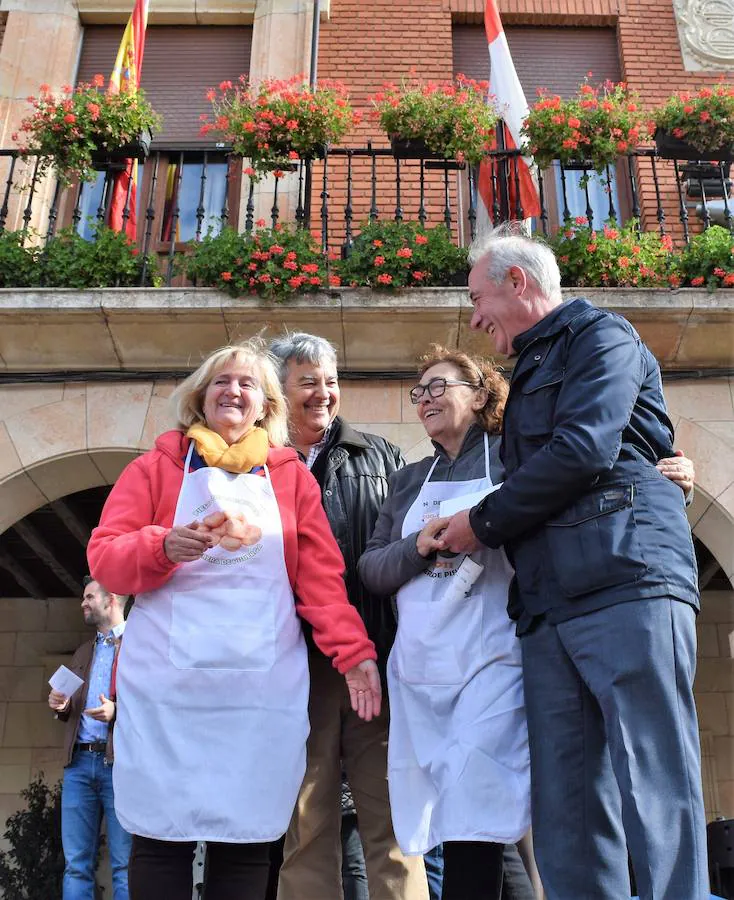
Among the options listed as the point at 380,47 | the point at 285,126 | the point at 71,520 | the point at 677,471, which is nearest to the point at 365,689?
the point at 677,471

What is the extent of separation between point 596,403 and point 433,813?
1245mm

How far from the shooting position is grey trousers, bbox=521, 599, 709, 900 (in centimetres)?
208

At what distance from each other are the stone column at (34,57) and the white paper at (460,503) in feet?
19.1

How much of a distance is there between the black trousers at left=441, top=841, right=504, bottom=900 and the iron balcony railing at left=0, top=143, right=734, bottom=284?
509 cm

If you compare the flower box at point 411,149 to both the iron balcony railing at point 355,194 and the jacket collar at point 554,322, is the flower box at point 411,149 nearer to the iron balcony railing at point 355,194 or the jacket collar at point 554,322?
the iron balcony railing at point 355,194

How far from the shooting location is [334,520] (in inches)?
133

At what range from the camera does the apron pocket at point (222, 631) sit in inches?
95.7

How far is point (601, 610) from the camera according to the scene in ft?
7.43

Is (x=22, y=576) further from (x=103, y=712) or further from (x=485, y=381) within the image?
(x=485, y=381)

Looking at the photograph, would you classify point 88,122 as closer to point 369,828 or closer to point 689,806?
point 369,828

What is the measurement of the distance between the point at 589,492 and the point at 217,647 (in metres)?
1.10

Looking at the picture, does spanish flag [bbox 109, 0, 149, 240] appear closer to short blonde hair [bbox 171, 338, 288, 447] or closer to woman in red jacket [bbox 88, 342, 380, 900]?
short blonde hair [bbox 171, 338, 288, 447]

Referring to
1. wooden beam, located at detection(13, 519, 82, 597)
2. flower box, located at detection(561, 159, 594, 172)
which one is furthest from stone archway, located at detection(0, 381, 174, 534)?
flower box, located at detection(561, 159, 594, 172)

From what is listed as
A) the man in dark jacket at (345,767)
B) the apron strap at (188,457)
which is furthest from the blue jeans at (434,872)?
the apron strap at (188,457)
